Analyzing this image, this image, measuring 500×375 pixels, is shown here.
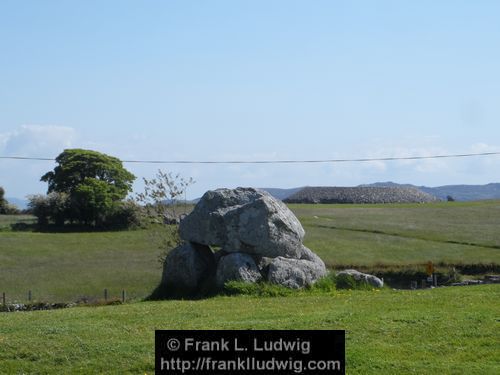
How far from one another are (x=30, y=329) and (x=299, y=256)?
1325 centimetres

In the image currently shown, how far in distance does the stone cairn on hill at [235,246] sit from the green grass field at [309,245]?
5.97 metres

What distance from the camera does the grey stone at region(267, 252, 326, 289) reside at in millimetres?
25594

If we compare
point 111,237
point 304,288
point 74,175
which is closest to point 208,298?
point 304,288

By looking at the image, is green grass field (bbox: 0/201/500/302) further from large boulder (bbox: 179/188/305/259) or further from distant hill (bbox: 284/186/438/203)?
distant hill (bbox: 284/186/438/203)

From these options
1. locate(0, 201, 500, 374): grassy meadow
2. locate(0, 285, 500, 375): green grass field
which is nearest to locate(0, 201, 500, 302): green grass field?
locate(0, 201, 500, 374): grassy meadow

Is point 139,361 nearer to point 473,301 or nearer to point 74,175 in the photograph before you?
point 473,301

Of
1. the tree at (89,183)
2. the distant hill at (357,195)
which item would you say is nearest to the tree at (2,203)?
the tree at (89,183)

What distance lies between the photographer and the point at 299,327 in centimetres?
1509

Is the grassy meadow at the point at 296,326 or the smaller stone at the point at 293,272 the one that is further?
the smaller stone at the point at 293,272

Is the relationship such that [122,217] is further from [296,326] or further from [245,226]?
[296,326]

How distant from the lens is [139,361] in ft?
44.2

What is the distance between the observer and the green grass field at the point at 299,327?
43.3ft

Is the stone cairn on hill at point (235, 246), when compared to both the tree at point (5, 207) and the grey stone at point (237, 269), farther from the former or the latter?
the tree at point (5, 207)

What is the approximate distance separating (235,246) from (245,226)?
780mm
